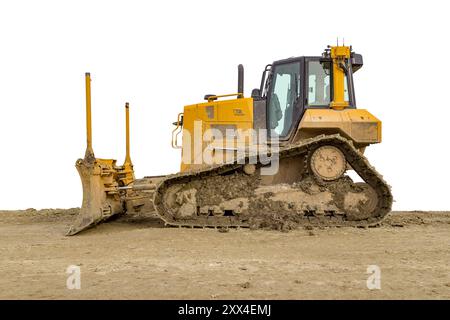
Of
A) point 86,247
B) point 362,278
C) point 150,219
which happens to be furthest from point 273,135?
point 362,278

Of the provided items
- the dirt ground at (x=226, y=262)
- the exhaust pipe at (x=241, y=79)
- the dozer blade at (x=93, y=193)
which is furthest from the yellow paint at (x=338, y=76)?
the dozer blade at (x=93, y=193)

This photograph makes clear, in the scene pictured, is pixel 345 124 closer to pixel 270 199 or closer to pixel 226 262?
pixel 270 199

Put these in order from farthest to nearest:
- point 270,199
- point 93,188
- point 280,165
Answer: point 280,165 < point 270,199 < point 93,188

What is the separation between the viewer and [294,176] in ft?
29.5

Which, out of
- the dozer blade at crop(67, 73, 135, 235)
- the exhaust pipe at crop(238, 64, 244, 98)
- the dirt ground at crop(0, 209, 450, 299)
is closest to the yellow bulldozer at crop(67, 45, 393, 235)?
the dozer blade at crop(67, 73, 135, 235)

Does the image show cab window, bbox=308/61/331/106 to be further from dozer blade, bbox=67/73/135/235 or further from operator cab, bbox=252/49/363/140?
dozer blade, bbox=67/73/135/235

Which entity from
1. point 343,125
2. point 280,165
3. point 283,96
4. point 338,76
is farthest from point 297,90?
point 280,165

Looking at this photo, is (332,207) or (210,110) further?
(210,110)

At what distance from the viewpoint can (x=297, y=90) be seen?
9070mm

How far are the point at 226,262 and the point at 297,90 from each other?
4.26m

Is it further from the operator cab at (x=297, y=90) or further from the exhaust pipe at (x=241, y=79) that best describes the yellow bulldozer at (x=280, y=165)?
the exhaust pipe at (x=241, y=79)
